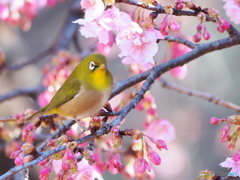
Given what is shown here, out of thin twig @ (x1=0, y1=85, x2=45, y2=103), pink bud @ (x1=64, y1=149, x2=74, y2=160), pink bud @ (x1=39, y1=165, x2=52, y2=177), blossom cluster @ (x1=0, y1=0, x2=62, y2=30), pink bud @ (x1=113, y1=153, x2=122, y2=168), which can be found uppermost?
blossom cluster @ (x1=0, y1=0, x2=62, y2=30)

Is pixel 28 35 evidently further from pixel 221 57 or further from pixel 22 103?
pixel 221 57

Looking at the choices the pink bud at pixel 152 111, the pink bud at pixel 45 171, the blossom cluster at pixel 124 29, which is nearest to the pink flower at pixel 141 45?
the blossom cluster at pixel 124 29

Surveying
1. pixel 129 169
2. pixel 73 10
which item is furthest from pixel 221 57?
pixel 129 169

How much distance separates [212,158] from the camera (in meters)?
3.65

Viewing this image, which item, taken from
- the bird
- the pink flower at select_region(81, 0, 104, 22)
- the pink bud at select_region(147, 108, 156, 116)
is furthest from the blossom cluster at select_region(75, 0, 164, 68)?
the pink bud at select_region(147, 108, 156, 116)

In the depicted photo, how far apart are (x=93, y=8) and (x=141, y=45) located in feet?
0.64

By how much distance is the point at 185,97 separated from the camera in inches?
154

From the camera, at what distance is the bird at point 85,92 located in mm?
1713

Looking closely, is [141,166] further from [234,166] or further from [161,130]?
[161,130]

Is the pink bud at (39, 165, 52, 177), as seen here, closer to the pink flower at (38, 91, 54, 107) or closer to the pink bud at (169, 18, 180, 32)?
the pink bud at (169, 18, 180, 32)

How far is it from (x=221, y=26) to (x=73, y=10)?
80.3 inches

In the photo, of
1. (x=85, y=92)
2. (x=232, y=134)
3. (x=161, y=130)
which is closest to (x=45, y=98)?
(x=161, y=130)

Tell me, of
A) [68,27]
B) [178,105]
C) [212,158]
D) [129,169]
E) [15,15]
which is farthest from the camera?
[178,105]

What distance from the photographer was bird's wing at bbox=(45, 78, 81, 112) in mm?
1832
